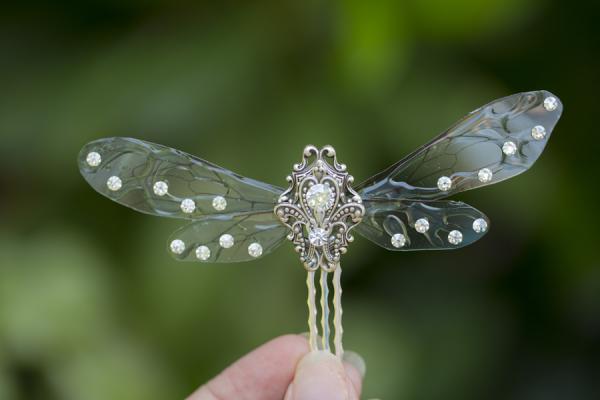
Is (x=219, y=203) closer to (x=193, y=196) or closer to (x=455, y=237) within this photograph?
(x=193, y=196)

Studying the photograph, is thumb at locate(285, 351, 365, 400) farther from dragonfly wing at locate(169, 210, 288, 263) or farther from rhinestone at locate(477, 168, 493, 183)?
rhinestone at locate(477, 168, 493, 183)

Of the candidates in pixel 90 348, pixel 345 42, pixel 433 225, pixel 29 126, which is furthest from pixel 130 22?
pixel 433 225

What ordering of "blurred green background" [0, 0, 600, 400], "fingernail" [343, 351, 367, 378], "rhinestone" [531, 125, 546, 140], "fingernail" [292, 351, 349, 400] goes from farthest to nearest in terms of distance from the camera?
"blurred green background" [0, 0, 600, 400]
"fingernail" [343, 351, 367, 378]
"rhinestone" [531, 125, 546, 140]
"fingernail" [292, 351, 349, 400]

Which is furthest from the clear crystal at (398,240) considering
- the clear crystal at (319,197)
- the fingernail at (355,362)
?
the fingernail at (355,362)

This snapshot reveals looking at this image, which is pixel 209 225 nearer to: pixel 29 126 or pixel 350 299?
pixel 350 299

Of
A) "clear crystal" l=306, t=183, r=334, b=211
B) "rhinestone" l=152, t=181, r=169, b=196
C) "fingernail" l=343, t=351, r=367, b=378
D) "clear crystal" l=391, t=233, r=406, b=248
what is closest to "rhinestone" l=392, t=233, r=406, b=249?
"clear crystal" l=391, t=233, r=406, b=248

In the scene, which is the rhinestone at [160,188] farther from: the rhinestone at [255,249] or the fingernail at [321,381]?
the fingernail at [321,381]

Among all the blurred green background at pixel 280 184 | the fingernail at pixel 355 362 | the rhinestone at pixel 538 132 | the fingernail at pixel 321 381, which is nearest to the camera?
the fingernail at pixel 321 381

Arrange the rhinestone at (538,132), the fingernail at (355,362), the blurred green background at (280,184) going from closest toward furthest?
1. the rhinestone at (538,132)
2. the fingernail at (355,362)
3. the blurred green background at (280,184)
